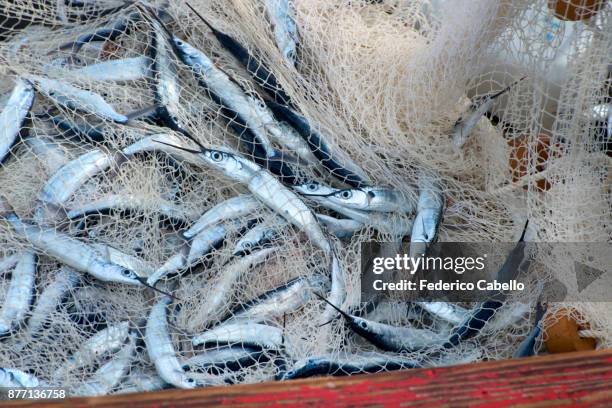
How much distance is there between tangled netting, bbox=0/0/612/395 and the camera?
8.38 feet

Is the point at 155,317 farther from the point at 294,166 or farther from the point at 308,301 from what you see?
the point at 294,166

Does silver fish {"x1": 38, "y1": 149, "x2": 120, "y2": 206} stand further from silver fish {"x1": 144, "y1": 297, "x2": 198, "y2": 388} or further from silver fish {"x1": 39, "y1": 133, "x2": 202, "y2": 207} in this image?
silver fish {"x1": 144, "y1": 297, "x2": 198, "y2": 388}

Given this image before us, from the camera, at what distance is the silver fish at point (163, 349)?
2.48 meters

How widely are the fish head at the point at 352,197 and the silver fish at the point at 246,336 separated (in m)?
0.60

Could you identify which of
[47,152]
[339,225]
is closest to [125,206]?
[47,152]

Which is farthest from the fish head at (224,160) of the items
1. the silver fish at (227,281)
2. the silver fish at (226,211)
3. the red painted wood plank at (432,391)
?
the red painted wood plank at (432,391)

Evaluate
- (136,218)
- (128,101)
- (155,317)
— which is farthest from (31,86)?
(155,317)

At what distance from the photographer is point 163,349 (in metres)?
2.55

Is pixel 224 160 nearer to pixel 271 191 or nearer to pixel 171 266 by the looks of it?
pixel 271 191

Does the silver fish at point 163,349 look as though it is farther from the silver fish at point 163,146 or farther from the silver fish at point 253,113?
the silver fish at point 253,113

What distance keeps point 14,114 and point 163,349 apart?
1.24 metres

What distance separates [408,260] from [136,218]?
117cm

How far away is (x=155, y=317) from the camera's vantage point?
2.64 metres

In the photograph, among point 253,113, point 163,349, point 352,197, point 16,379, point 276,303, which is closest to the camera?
point 16,379
